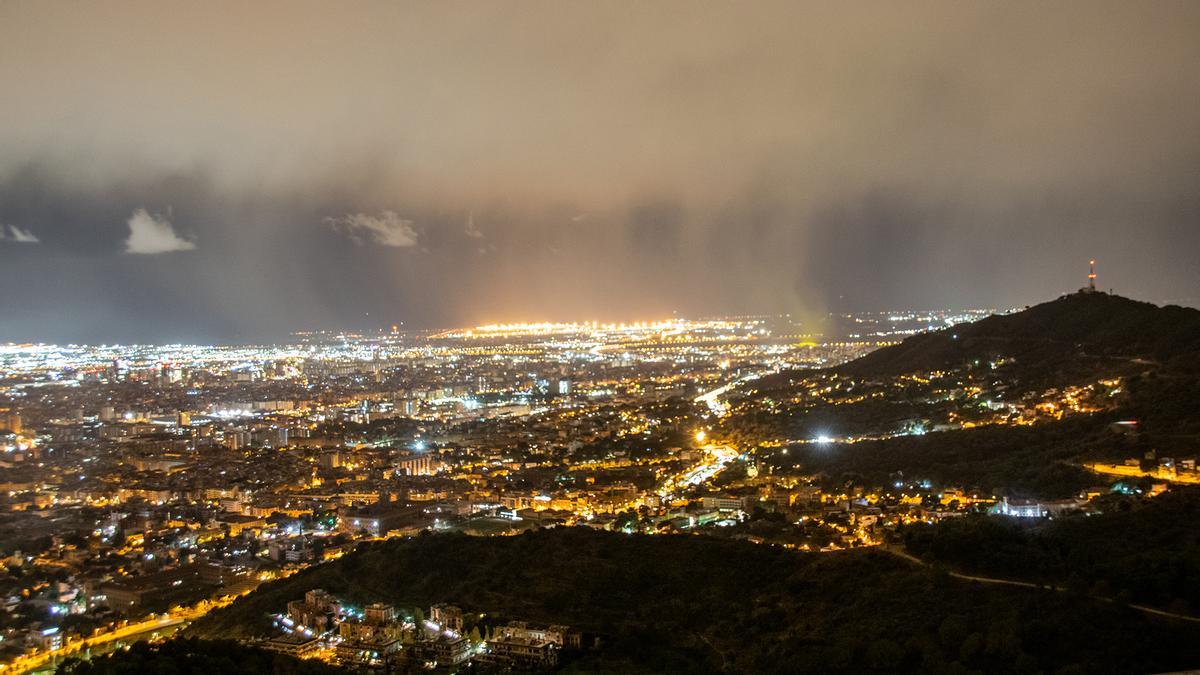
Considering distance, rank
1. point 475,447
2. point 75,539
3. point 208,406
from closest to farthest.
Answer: point 75,539, point 475,447, point 208,406

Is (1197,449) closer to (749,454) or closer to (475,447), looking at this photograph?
(749,454)

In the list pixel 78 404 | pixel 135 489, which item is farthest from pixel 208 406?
pixel 135 489

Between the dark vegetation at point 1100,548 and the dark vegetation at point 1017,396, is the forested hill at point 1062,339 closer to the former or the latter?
the dark vegetation at point 1017,396

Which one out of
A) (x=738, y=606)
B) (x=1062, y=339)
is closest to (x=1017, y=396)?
(x=1062, y=339)

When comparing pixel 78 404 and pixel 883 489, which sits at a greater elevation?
pixel 78 404

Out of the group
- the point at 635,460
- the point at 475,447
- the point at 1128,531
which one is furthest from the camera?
the point at 475,447

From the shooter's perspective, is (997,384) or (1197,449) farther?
(997,384)

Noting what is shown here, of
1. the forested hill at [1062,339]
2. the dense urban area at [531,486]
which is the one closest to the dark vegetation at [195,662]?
the dense urban area at [531,486]
